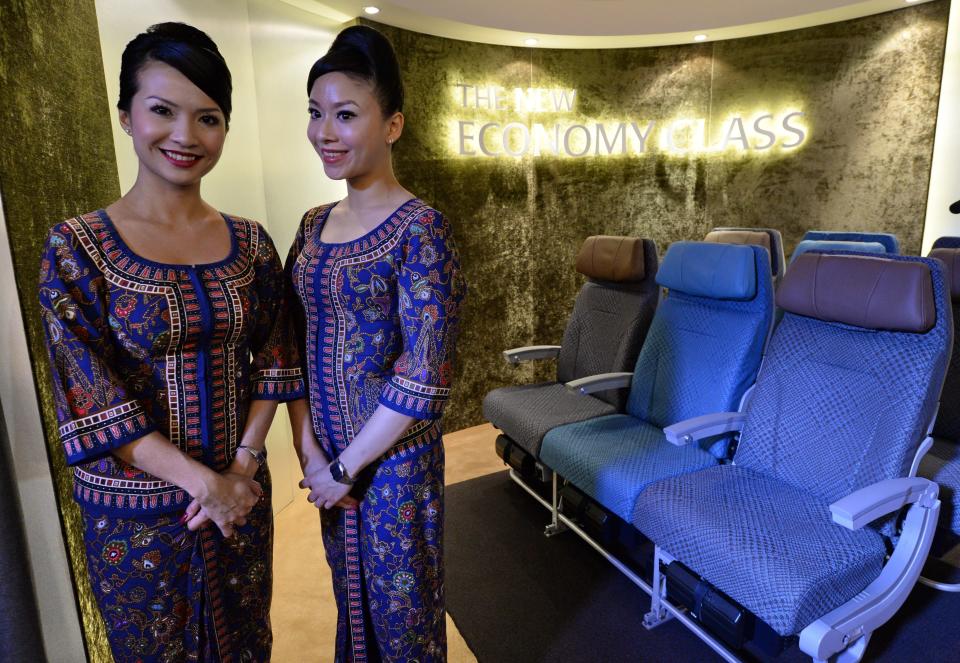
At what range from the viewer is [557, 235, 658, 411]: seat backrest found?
259cm

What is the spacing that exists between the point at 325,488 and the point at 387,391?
0.24 m

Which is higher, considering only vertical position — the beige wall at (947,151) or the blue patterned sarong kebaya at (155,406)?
the beige wall at (947,151)

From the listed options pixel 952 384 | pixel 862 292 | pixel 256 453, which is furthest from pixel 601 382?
pixel 256 453

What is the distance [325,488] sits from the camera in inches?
44.4

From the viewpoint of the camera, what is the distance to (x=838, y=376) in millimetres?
1778

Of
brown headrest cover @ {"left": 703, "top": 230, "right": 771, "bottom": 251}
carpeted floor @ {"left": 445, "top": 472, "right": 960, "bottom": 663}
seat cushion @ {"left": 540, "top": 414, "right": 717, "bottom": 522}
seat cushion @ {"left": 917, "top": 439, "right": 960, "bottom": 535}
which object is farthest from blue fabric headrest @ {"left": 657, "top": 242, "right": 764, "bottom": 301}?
brown headrest cover @ {"left": 703, "top": 230, "right": 771, "bottom": 251}

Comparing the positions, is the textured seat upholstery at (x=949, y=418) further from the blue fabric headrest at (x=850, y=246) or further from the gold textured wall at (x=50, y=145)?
the gold textured wall at (x=50, y=145)

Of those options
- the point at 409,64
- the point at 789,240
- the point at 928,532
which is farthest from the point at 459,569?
the point at 789,240

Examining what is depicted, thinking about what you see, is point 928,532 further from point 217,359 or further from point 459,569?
point 217,359

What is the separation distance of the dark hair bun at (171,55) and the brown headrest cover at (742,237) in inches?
121

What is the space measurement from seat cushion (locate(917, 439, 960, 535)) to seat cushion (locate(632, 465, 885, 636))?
441 millimetres

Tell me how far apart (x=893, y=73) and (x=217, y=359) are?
13.7 feet

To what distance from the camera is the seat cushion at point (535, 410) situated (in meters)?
2.33

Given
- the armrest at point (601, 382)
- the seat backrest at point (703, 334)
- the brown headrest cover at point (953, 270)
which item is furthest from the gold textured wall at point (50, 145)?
the brown headrest cover at point (953, 270)
